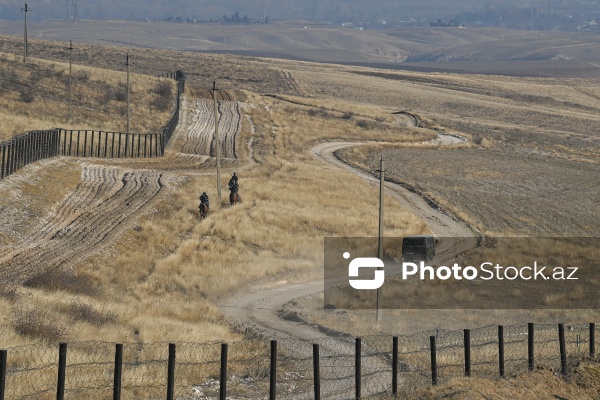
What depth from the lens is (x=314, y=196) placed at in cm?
5216

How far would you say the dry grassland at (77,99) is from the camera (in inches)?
2635

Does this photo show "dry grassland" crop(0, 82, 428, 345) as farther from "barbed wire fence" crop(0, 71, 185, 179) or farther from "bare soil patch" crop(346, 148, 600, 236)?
"barbed wire fence" crop(0, 71, 185, 179)

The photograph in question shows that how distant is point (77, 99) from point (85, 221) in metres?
44.5

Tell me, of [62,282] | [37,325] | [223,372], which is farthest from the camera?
[62,282]

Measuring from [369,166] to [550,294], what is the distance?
1478 inches

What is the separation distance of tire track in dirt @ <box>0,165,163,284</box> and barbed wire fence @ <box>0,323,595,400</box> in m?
8.25

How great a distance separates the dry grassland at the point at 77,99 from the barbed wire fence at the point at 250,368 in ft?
117

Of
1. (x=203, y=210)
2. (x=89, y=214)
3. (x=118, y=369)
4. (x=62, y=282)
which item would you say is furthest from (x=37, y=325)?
(x=203, y=210)

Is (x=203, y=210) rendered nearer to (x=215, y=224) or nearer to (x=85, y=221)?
(x=215, y=224)

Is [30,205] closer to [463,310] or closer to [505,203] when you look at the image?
[463,310]

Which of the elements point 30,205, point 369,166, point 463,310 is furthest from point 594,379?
point 369,166

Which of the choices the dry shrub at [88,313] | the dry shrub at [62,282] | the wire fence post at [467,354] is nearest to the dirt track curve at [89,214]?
the dry shrub at [62,282]

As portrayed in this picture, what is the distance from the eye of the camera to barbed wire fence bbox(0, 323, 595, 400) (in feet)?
53.2

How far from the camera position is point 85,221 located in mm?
37000
